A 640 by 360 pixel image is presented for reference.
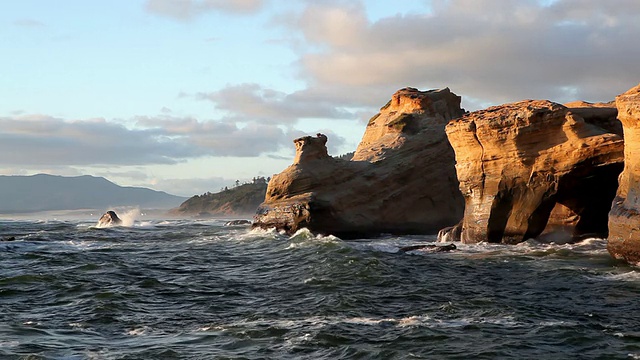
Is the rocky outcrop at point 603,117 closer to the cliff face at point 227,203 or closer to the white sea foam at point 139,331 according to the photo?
the white sea foam at point 139,331

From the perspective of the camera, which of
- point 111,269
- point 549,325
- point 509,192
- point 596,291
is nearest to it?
point 549,325

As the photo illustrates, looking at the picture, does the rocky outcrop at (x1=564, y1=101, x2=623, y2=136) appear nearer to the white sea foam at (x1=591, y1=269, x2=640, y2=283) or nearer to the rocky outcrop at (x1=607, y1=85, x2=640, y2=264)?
the rocky outcrop at (x1=607, y1=85, x2=640, y2=264)

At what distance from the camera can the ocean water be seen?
13133 millimetres

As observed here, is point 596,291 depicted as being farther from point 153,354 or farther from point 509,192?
point 509,192

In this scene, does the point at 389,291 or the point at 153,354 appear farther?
the point at 389,291

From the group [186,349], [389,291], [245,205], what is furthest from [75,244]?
[245,205]

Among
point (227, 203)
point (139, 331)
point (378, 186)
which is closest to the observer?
point (139, 331)

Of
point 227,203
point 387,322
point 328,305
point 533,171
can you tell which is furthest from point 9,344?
point 227,203

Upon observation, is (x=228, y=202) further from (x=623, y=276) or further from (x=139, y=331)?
(x=139, y=331)

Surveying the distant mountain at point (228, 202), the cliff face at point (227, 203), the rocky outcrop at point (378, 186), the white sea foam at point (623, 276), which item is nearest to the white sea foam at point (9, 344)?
the white sea foam at point (623, 276)

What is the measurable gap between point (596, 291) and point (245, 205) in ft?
339

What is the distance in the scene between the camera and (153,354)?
12930mm

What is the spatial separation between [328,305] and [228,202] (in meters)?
112

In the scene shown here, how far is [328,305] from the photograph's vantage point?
1722 centimetres
